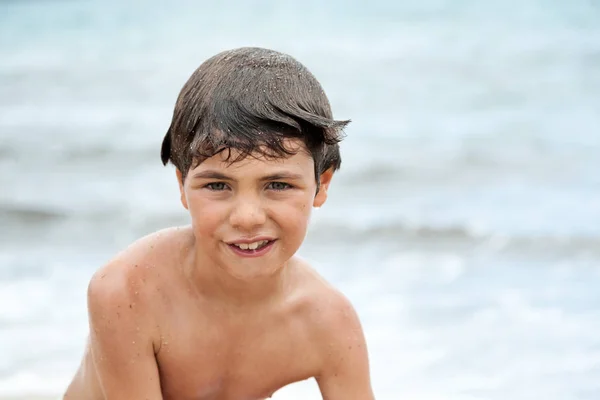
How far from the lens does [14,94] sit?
11.8 m

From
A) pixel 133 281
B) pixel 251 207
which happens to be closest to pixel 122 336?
pixel 133 281

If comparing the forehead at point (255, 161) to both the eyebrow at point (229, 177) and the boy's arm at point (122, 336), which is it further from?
the boy's arm at point (122, 336)

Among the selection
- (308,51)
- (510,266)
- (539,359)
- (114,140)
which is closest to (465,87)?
(308,51)

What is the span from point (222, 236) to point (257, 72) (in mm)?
441

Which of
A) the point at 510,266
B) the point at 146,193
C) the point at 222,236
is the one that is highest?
the point at 146,193

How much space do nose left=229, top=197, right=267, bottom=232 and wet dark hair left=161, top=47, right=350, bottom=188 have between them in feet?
0.39

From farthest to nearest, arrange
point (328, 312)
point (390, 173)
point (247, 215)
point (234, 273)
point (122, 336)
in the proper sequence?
point (390, 173)
point (328, 312)
point (122, 336)
point (234, 273)
point (247, 215)

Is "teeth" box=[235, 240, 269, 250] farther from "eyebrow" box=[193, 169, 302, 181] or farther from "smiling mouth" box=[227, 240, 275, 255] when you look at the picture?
"eyebrow" box=[193, 169, 302, 181]

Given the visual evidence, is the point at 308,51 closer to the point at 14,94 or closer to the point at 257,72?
the point at 14,94

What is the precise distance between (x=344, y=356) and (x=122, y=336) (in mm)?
670

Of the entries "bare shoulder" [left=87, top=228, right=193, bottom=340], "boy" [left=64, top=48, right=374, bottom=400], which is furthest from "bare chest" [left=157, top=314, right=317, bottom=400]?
"bare shoulder" [left=87, top=228, right=193, bottom=340]

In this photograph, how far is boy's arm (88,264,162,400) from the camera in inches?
110

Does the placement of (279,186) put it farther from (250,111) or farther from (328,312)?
(328,312)

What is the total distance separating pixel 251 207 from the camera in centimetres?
251
